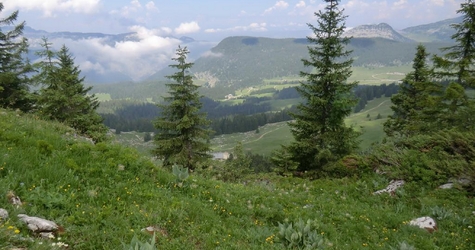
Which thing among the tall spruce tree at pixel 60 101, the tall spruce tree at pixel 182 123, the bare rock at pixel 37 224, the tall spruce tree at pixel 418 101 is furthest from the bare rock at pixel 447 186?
the tall spruce tree at pixel 60 101

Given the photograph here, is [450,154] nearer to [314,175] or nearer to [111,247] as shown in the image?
[314,175]

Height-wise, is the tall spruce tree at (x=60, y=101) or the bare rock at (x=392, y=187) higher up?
the tall spruce tree at (x=60, y=101)

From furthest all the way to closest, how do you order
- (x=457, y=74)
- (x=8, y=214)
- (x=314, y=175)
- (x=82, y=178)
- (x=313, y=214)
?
(x=457, y=74), (x=314, y=175), (x=313, y=214), (x=82, y=178), (x=8, y=214)

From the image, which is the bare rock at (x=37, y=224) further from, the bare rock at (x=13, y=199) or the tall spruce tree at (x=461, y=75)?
the tall spruce tree at (x=461, y=75)

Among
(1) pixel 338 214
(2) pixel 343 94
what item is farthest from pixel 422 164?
(2) pixel 343 94

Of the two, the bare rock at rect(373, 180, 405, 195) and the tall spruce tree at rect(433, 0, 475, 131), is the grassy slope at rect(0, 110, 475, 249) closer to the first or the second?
the bare rock at rect(373, 180, 405, 195)

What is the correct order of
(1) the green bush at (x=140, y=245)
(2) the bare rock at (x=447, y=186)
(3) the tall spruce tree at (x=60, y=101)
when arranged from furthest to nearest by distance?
(3) the tall spruce tree at (x=60, y=101)
(2) the bare rock at (x=447, y=186)
(1) the green bush at (x=140, y=245)

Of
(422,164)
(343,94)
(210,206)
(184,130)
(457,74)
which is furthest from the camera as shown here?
(184,130)

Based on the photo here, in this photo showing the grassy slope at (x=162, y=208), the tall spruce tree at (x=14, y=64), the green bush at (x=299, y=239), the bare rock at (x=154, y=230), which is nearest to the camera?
the grassy slope at (x=162, y=208)

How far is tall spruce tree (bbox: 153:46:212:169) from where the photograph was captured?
23750mm

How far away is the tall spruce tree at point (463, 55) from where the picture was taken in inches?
805

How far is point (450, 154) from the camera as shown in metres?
12.2

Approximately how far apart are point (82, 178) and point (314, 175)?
568 inches

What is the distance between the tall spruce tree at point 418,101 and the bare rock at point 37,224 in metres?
22.2
